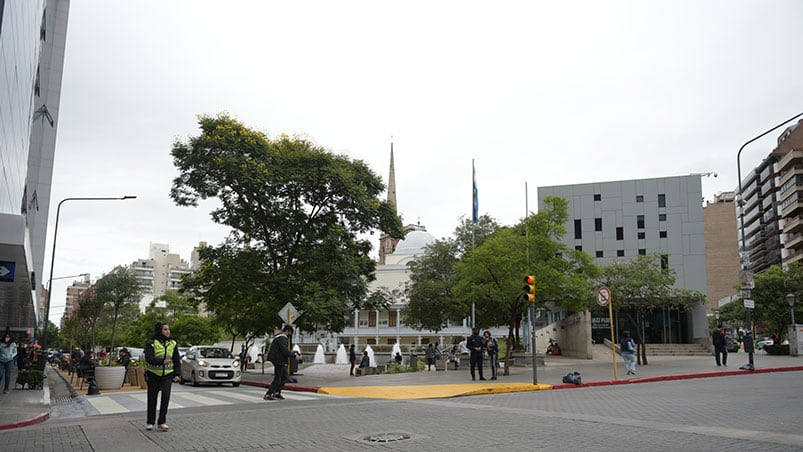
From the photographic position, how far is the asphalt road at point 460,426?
8.28 meters

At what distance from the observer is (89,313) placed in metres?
48.9

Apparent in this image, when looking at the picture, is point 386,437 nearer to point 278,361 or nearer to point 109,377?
point 278,361

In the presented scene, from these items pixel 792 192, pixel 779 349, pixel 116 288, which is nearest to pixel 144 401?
pixel 779 349

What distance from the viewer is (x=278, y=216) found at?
27391 mm

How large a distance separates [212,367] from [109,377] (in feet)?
11.2

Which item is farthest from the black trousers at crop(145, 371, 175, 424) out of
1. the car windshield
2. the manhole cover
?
the car windshield

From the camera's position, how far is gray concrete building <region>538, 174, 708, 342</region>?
5584cm

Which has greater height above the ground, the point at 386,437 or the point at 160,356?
the point at 160,356

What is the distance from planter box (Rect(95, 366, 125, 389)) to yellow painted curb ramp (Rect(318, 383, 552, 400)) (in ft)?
24.6

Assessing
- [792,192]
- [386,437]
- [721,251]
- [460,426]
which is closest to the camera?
[386,437]

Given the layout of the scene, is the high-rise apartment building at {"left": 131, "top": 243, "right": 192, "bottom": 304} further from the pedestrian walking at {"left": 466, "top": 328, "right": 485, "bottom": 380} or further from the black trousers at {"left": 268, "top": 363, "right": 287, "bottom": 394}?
the black trousers at {"left": 268, "top": 363, "right": 287, "bottom": 394}

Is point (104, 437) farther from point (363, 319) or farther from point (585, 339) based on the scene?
point (363, 319)

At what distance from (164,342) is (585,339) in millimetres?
36562

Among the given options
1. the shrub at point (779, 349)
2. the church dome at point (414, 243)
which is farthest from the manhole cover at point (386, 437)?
the church dome at point (414, 243)
